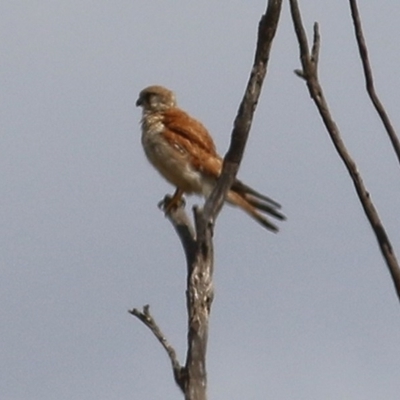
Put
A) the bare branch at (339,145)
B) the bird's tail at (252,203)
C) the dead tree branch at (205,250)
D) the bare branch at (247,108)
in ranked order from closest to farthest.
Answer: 1. the bare branch at (339,145)
2. the dead tree branch at (205,250)
3. the bare branch at (247,108)
4. the bird's tail at (252,203)

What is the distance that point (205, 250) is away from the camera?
5375 mm

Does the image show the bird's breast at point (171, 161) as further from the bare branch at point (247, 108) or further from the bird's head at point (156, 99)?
the bare branch at point (247, 108)

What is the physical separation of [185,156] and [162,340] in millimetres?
4912

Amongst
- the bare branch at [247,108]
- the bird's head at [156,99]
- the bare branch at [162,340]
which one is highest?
the bird's head at [156,99]

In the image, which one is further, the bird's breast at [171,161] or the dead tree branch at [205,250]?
the bird's breast at [171,161]

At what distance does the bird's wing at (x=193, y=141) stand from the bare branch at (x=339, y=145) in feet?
18.1

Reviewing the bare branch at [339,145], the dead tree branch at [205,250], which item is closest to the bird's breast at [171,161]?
the dead tree branch at [205,250]

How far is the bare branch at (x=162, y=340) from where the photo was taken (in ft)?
16.0

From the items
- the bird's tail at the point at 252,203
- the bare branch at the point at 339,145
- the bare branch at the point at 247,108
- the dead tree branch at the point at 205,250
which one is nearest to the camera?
the bare branch at the point at 339,145

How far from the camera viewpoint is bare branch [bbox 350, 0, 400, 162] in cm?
388

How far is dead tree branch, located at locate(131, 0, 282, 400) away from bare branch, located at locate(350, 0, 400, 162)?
83 centimetres

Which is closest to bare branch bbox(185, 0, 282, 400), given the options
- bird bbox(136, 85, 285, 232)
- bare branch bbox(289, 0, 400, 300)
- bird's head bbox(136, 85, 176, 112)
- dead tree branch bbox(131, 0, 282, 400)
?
dead tree branch bbox(131, 0, 282, 400)

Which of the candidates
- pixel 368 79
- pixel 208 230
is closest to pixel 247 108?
pixel 208 230

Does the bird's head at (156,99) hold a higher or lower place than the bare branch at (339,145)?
higher
